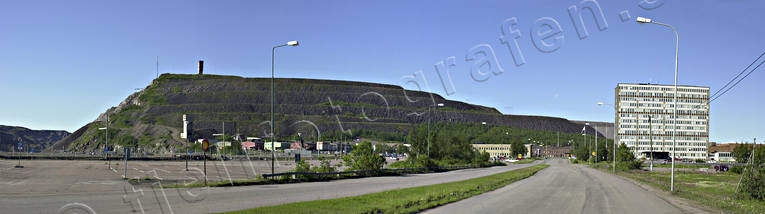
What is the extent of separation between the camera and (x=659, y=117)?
159 m

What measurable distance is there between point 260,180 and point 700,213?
23.4 meters

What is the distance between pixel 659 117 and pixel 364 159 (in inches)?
5356

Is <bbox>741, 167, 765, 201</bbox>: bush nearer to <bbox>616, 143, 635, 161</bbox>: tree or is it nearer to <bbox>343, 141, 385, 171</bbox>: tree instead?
<bbox>343, 141, 385, 171</bbox>: tree

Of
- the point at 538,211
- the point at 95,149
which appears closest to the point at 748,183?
the point at 538,211

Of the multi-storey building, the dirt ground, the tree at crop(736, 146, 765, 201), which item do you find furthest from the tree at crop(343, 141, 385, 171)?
the multi-storey building

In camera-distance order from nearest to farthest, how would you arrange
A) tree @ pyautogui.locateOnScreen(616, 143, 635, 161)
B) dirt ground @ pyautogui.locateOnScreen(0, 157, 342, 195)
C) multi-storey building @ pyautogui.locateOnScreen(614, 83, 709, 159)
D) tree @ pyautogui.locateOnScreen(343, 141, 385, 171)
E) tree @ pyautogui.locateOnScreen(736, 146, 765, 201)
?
tree @ pyautogui.locateOnScreen(736, 146, 765, 201) → dirt ground @ pyautogui.locateOnScreen(0, 157, 342, 195) → tree @ pyautogui.locateOnScreen(343, 141, 385, 171) → tree @ pyautogui.locateOnScreen(616, 143, 635, 161) → multi-storey building @ pyautogui.locateOnScreen(614, 83, 709, 159)

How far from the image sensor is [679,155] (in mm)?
169375

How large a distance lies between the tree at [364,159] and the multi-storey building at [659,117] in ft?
410

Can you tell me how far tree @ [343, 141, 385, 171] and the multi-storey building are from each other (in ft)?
410

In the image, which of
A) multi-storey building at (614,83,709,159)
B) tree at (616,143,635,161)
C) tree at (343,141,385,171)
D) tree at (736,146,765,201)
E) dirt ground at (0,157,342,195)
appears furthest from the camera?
multi-storey building at (614,83,709,159)

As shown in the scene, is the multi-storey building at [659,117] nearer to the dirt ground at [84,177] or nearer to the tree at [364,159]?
the tree at [364,159]

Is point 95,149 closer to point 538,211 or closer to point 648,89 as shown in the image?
point 648,89

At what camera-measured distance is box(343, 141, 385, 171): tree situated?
50531 mm

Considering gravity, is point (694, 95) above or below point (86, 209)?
above
